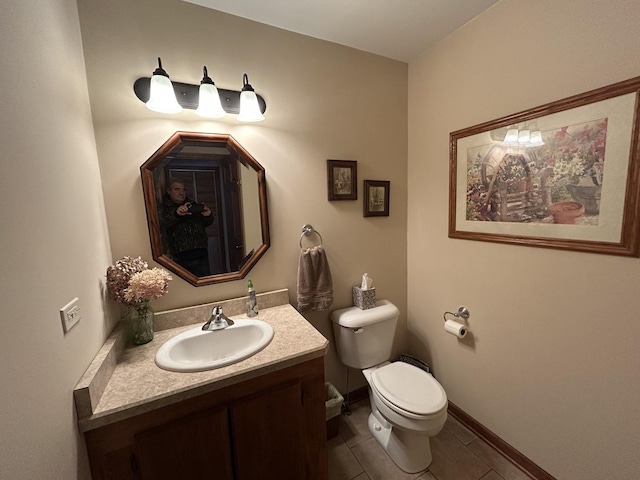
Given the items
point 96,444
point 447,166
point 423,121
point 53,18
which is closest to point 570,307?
point 447,166

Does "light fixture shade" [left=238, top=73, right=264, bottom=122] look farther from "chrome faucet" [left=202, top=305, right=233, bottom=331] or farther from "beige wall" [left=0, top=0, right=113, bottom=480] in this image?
"chrome faucet" [left=202, top=305, right=233, bottom=331]

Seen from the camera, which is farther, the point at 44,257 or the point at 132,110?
the point at 132,110

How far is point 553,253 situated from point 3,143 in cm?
198

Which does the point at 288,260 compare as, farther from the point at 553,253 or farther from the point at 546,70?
the point at 546,70

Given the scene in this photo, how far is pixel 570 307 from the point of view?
1.19m

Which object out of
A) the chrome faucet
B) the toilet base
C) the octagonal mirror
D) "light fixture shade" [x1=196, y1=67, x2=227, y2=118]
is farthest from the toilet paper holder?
"light fixture shade" [x1=196, y1=67, x2=227, y2=118]

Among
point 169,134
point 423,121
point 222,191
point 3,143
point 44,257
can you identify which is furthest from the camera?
point 423,121

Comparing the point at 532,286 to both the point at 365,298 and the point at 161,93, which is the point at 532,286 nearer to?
the point at 365,298

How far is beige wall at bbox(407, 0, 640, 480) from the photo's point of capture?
1050mm

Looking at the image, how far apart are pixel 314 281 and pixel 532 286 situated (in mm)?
1164

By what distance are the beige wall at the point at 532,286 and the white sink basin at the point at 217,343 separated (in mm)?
1283

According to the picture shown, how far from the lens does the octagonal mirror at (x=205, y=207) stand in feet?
4.29

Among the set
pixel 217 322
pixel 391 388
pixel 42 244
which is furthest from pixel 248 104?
pixel 391 388

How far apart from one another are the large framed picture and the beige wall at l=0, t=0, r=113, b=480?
1.89 m
